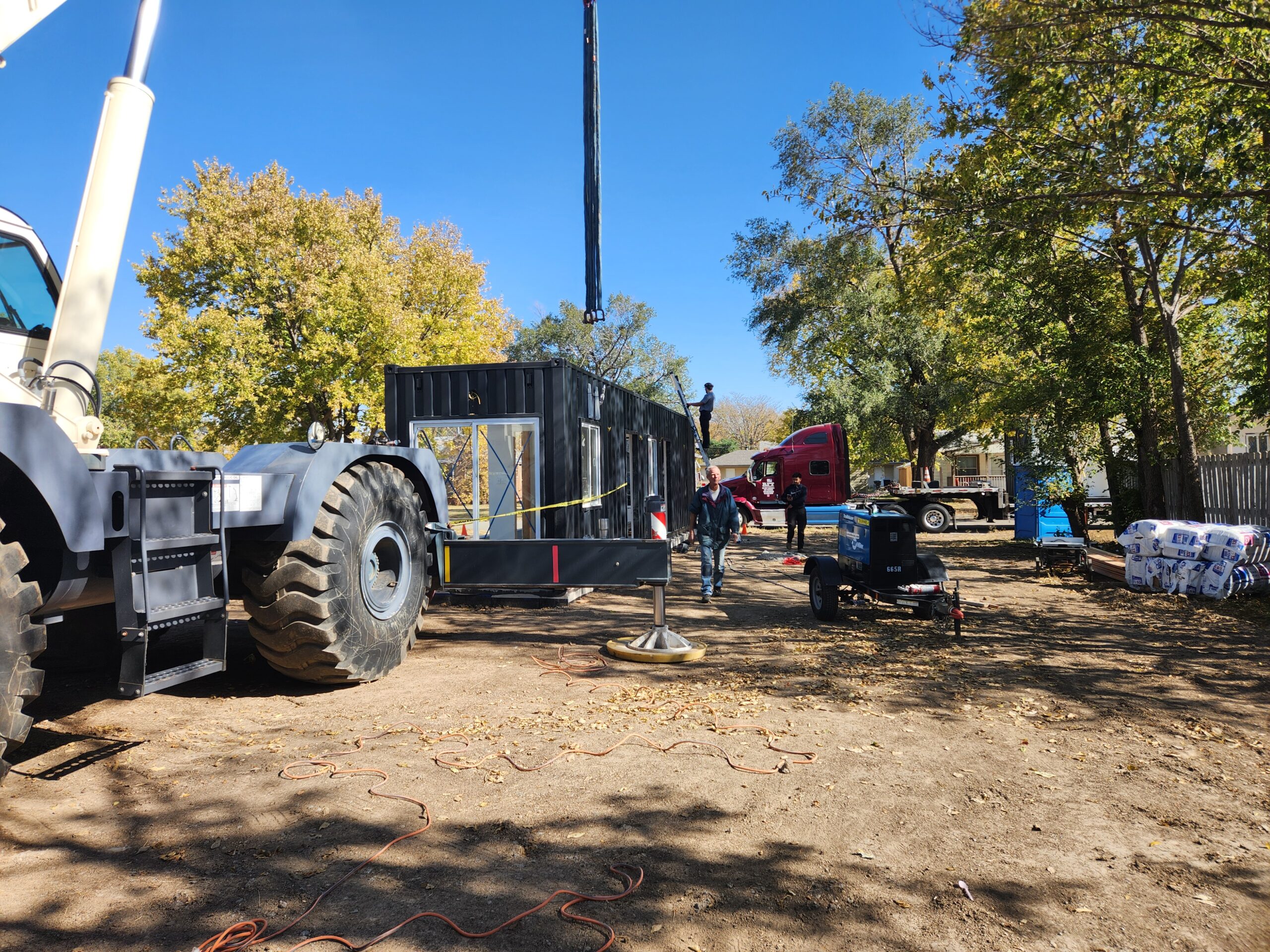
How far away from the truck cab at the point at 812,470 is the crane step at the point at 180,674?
22150 millimetres

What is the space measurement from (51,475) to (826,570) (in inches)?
291

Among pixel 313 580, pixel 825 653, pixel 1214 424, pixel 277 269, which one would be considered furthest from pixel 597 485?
pixel 277 269

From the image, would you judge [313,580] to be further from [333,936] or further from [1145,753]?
[1145,753]

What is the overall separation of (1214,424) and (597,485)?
470 inches

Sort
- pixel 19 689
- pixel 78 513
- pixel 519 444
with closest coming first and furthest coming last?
pixel 19 689
pixel 78 513
pixel 519 444

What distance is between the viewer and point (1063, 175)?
10070 mm

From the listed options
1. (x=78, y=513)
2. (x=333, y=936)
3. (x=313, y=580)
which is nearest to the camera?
(x=333, y=936)

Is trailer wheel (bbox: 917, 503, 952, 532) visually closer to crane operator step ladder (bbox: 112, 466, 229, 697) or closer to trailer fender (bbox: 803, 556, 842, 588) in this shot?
trailer fender (bbox: 803, 556, 842, 588)

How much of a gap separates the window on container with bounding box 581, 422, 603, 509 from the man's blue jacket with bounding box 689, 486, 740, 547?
155 centimetres

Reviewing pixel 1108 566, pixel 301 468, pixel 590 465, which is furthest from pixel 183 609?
pixel 1108 566

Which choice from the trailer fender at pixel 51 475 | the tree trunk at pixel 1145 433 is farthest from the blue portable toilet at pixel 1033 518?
the trailer fender at pixel 51 475

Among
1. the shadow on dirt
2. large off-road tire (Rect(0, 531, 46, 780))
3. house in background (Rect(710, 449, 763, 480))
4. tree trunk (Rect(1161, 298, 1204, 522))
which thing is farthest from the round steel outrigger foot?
house in background (Rect(710, 449, 763, 480))

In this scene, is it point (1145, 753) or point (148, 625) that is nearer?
point (148, 625)

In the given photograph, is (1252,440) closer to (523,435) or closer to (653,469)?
(653,469)
